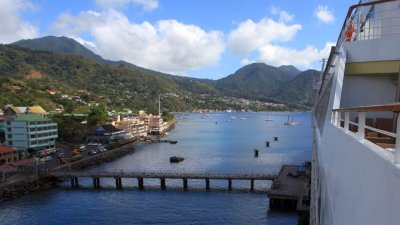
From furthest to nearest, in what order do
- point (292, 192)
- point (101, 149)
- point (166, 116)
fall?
point (166, 116) < point (101, 149) < point (292, 192)

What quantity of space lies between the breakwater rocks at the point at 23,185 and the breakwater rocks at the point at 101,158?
4.28 m

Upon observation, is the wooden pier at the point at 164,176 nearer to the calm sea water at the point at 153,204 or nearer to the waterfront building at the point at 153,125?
the calm sea water at the point at 153,204

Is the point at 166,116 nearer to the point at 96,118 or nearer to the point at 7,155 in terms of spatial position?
the point at 96,118

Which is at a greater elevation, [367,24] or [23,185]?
[367,24]

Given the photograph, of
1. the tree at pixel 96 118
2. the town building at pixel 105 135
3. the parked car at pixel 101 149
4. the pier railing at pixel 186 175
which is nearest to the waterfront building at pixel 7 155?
the pier railing at pixel 186 175

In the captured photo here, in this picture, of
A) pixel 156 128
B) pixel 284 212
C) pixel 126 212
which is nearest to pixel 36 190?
pixel 126 212

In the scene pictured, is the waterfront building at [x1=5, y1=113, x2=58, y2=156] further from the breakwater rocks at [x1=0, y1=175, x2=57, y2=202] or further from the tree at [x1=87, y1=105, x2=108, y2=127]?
the tree at [x1=87, y1=105, x2=108, y2=127]

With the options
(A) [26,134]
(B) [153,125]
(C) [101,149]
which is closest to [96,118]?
(C) [101,149]

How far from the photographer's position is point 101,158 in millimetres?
41500

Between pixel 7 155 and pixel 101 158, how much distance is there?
33.9 ft

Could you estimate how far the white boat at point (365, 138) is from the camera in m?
1.44

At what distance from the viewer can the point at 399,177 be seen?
1.30 metres

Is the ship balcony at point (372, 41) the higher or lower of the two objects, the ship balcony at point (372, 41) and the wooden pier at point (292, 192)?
the higher

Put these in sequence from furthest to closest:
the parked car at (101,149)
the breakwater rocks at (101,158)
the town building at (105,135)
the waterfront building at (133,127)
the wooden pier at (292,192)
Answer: the waterfront building at (133,127)
the town building at (105,135)
the parked car at (101,149)
the breakwater rocks at (101,158)
the wooden pier at (292,192)
